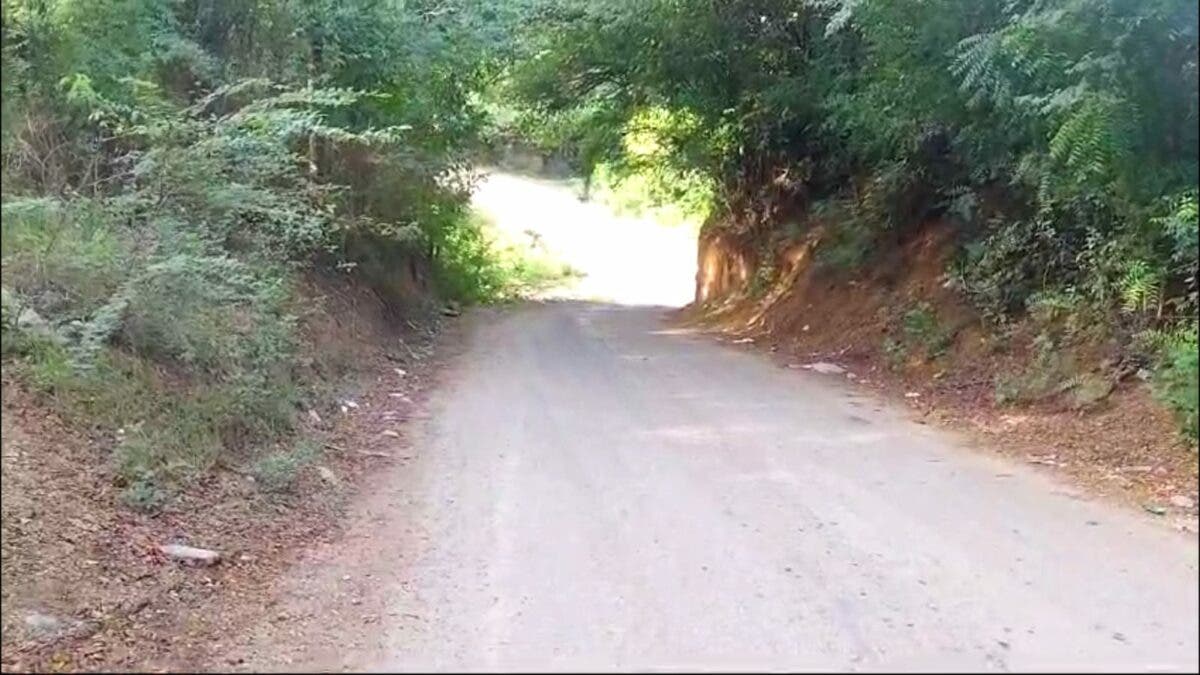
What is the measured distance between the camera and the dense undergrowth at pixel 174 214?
705cm

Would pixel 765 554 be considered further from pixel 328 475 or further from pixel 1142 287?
pixel 1142 287

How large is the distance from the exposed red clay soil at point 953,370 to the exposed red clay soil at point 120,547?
4.48m

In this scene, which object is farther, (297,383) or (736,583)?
(297,383)

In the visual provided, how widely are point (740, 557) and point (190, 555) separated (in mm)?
2809

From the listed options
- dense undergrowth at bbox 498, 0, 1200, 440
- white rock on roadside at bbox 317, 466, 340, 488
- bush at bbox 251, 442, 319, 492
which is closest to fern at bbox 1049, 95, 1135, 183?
dense undergrowth at bbox 498, 0, 1200, 440

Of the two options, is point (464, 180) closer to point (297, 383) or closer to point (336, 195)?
point (336, 195)

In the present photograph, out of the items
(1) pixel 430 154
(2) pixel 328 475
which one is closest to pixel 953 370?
(2) pixel 328 475

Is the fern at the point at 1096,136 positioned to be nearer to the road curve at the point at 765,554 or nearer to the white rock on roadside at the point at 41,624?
the road curve at the point at 765,554

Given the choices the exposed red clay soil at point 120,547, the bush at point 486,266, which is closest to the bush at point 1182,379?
the exposed red clay soil at point 120,547

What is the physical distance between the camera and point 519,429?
9.50 m

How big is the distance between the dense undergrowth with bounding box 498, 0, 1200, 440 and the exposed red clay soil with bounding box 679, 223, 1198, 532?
0.23m

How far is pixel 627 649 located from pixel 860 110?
9921mm

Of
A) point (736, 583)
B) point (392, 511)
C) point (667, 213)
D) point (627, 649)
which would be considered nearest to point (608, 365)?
point (392, 511)

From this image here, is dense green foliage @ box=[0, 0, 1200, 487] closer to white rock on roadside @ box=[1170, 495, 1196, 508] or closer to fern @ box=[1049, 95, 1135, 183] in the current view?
fern @ box=[1049, 95, 1135, 183]
